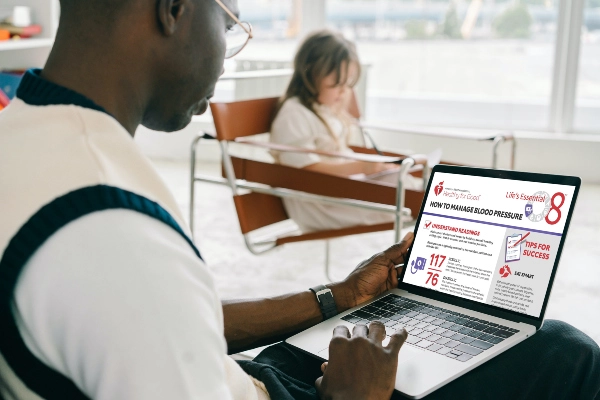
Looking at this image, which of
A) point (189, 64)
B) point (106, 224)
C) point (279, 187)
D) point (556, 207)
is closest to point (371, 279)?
point (556, 207)

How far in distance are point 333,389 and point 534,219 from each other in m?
0.48

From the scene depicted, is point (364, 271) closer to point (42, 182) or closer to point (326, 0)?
point (42, 182)

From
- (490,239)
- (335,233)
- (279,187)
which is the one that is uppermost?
(490,239)

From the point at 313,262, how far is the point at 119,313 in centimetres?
263

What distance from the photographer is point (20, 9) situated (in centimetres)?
272

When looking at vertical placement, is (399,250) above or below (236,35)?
below

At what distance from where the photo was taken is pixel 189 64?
0.73 metres

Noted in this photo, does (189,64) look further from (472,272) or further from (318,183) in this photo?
(318,183)

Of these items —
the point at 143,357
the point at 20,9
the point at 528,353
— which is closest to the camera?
the point at 143,357

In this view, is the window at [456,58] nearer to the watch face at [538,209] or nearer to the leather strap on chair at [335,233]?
the leather strap on chair at [335,233]

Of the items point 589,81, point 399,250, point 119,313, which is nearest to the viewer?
point 119,313

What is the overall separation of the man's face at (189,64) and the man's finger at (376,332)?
360 mm

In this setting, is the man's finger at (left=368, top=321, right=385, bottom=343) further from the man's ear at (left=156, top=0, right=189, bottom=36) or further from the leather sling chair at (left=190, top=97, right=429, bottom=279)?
the leather sling chair at (left=190, top=97, right=429, bottom=279)

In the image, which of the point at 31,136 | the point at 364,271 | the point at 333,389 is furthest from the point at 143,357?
the point at 364,271
